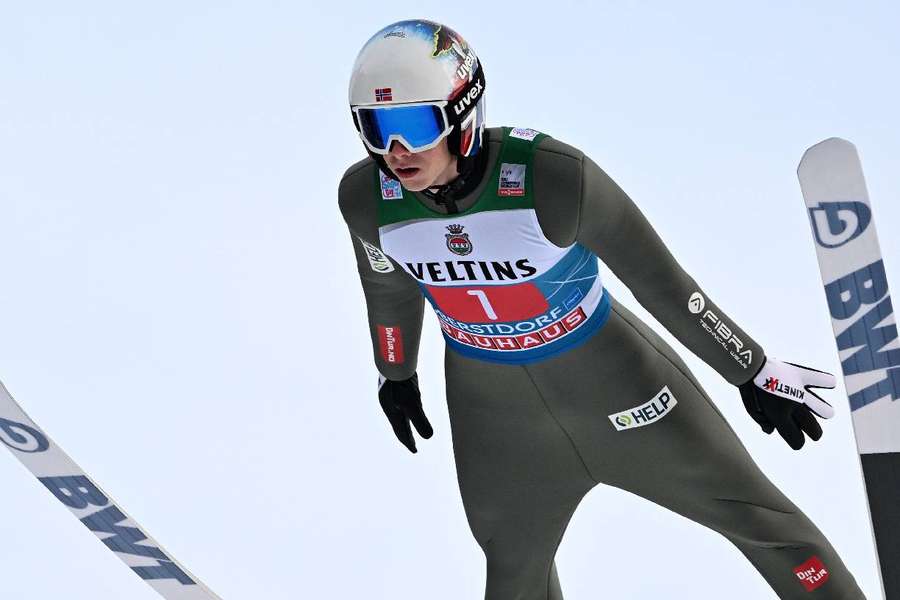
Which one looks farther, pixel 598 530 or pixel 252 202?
pixel 252 202

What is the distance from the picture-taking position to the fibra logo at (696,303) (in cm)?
328

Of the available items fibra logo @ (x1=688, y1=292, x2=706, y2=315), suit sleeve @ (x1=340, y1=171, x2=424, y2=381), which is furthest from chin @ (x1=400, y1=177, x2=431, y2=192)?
fibra logo @ (x1=688, y1=292, x2=706, y2=315)

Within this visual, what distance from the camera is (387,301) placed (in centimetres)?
361

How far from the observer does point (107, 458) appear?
5164mm

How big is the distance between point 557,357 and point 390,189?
542 mm

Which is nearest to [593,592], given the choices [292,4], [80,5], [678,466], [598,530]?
[598,530]

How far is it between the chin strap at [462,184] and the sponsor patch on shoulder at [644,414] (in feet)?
2.08

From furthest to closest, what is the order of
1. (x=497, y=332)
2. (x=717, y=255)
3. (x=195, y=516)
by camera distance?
(x=717, y=255) < (x=195, y=516) < (x=497, y=332)

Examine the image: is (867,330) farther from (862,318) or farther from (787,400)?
(787,400)

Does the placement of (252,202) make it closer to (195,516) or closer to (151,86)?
(151,86)

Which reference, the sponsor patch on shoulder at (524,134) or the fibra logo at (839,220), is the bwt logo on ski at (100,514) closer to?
the sponsor patch on shoulder at (524,134)

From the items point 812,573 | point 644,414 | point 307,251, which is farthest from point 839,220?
point 307,251

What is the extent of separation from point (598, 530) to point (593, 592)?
306 millimetres

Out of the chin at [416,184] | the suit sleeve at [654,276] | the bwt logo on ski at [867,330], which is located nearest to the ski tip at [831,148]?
the bwt logo on ski at [867,330]
